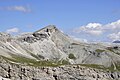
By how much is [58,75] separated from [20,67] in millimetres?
20608

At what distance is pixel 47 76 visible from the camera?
18275 cm

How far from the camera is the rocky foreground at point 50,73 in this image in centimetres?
17562

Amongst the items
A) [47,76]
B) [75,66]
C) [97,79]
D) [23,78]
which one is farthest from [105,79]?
[23,78]

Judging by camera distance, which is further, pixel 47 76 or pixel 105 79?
pixel 105 79

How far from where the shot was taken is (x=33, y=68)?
179 m

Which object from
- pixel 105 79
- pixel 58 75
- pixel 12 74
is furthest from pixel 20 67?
pixel 105 79

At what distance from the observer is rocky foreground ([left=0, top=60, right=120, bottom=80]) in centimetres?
17562

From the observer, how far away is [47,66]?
185 meters

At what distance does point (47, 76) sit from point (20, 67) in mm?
14982

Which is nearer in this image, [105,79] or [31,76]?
[31,76]

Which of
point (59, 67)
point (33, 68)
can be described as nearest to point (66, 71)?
point (59, 67)

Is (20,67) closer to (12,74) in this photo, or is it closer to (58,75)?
(12,74)

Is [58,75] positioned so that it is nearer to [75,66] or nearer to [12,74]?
[75,66]

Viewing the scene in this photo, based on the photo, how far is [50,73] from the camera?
183 meters
